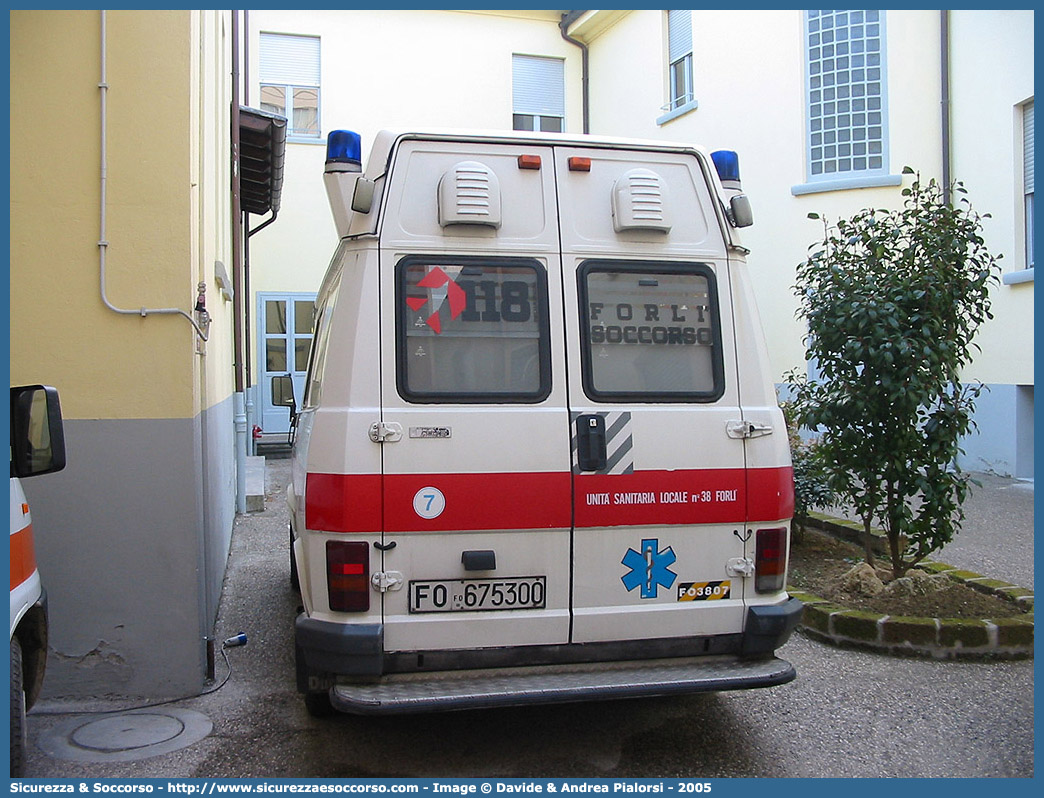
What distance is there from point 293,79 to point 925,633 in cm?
1617

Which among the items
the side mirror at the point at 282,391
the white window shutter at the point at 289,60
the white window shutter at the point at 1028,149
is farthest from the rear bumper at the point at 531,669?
the white window shutter at the point at 289,60

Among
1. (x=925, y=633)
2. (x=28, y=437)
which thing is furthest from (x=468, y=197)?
(x=925, y=633)

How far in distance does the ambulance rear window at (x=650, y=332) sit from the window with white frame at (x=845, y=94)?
10873 millimetres

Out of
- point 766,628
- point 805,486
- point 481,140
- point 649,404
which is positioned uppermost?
point 481,140

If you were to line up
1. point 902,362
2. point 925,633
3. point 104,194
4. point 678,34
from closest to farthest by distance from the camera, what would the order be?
1. point 104,194
2. point 925,633
3. point 902,362
4. point 678,34

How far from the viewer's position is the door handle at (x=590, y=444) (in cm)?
395

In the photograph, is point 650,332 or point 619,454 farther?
point 650,332

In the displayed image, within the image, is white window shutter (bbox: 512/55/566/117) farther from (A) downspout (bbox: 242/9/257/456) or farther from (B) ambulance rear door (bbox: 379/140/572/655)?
(B) ambulance rear door (bbox: 379/140/572/655)

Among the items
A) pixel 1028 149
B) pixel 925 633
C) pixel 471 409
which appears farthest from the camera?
pixel 1028 149

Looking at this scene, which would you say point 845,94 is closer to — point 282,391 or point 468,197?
point 282,391

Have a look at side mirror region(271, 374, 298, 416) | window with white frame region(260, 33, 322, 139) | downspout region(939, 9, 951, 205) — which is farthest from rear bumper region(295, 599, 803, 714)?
window with white frame region(260, 33, 322, 139)

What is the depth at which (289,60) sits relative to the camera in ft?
59.5

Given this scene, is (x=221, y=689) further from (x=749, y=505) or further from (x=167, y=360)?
(x=749, y=505)

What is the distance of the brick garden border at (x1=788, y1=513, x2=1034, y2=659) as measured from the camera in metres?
5.41
